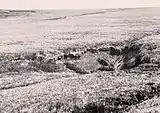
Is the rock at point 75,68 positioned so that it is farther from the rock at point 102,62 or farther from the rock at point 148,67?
the rock at point 148,67

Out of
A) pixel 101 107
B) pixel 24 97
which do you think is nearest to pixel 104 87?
pixel 101 107

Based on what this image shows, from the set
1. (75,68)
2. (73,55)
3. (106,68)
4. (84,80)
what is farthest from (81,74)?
(73,55)

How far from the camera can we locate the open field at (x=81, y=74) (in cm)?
2372

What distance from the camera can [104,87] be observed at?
87.0ft

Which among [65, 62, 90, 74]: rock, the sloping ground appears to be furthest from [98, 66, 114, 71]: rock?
[65, 62, 90, 74]: rock

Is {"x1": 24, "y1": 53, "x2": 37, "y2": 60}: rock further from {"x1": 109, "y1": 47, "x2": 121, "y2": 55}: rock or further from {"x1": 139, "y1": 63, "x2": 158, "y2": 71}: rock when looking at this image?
{"x1": 139, "y1": 63, "x2": 158, "y2": 71}: rock

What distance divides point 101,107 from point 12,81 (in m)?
9.91

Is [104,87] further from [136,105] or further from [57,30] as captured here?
[57,30]

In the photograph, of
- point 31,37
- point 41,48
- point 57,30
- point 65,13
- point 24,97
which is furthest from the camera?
point 65,13

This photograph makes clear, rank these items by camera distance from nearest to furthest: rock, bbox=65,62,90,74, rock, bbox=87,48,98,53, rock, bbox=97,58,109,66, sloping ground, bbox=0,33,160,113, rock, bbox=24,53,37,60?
1. sloping ground, bbox=0,33,160,113
2. rock, bbox=65,62,90,74
3. rock, bbox=97,58,109,66
4. rock, bbox=24,53,37,60
5. rock, bbox=87,48,98,53

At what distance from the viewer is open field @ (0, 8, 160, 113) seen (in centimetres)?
2372

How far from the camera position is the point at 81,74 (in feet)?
106

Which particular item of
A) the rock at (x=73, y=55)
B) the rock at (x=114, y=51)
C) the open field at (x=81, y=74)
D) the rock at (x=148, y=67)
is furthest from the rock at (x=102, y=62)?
the rock at (x=148, y=67)

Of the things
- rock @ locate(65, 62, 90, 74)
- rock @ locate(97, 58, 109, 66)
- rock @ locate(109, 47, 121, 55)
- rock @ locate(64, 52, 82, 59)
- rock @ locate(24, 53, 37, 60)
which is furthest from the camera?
rock @ locate(109, 47, 121, 55)
